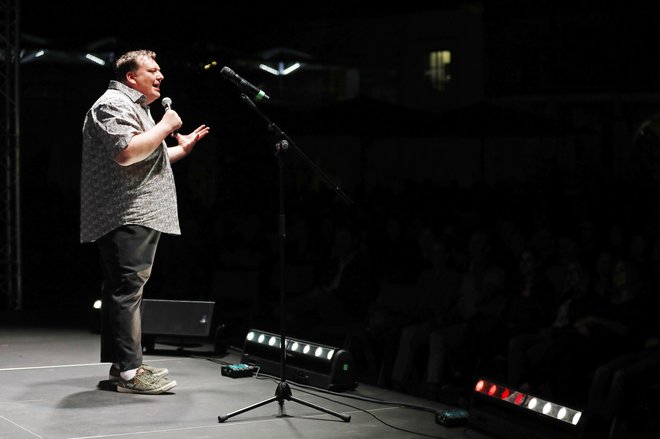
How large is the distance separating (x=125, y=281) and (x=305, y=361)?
964 millimetres

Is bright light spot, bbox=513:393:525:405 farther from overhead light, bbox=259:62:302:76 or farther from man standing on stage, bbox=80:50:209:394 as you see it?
overhead light, bbox=259:62:302:76

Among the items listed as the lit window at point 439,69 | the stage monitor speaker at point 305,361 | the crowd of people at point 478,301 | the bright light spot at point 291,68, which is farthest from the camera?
the bright light spot at point 291,68

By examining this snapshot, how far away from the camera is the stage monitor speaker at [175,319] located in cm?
493

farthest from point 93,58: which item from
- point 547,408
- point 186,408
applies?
point 547,408

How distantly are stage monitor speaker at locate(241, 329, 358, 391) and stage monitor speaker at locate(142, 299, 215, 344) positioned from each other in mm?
327

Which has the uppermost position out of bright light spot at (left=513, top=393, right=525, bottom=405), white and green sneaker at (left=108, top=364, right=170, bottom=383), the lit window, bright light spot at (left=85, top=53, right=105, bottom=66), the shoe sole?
bright light spot at (left=85, top=53, right=105, bottom=66)

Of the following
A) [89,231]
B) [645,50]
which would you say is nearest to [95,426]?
[89,231]

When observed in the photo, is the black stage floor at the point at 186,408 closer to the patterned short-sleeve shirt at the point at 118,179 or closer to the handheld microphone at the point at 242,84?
the patterned short-sleeve shirt at the point at 118,179

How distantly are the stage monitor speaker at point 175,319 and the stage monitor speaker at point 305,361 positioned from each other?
12.9 inches

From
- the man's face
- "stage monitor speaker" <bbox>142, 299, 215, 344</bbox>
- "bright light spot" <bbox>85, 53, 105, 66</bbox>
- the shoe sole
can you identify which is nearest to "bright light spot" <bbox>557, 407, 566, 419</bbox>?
the shoe sole

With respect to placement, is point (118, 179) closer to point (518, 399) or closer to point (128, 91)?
point (128, 91)

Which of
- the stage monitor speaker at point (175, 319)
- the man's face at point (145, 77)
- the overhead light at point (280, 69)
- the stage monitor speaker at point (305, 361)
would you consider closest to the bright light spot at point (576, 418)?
the stage monitor speaker at point (305, 361)

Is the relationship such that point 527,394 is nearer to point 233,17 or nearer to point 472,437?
point 472,437

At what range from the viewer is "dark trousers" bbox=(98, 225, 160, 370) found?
12.4 feet
